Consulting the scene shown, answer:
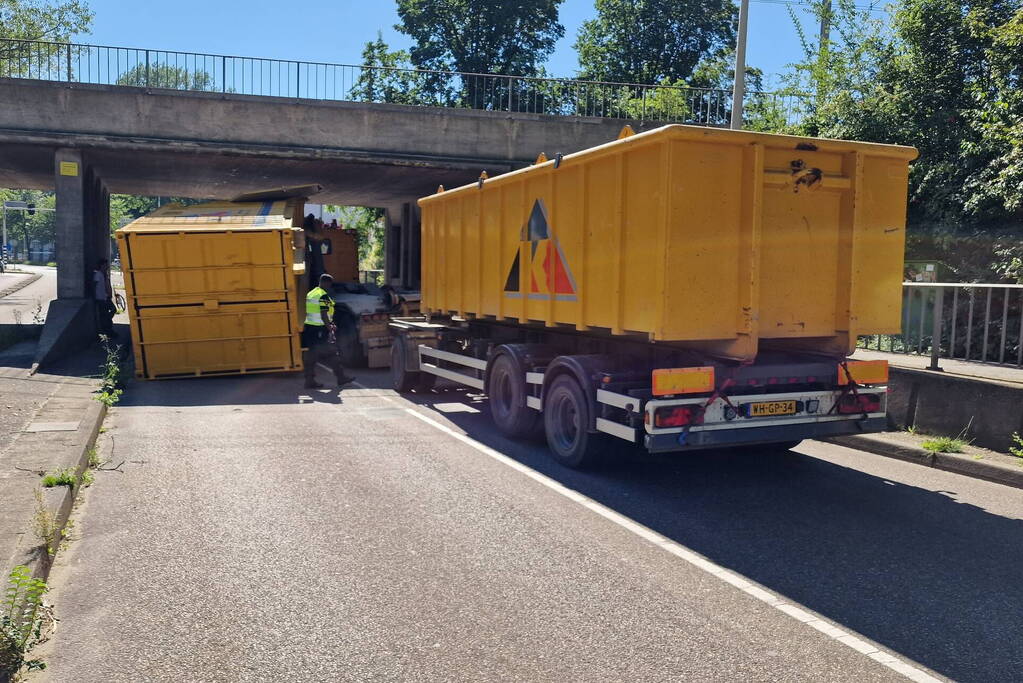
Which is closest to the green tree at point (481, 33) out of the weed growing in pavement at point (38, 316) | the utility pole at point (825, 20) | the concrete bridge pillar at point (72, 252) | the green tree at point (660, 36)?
the green tree at point (660, 36)

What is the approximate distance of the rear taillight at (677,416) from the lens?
6.73m

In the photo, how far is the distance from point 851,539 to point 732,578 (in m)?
1.23

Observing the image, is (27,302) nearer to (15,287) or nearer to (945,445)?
(15,287)

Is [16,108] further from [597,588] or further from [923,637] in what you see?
[923,637]

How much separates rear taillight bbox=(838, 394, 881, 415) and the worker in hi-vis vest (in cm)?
766

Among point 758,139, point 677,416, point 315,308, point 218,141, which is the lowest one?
point 677,416

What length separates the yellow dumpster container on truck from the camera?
13.3 metres

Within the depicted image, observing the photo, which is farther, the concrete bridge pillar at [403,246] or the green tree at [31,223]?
the green tree at [31,223]

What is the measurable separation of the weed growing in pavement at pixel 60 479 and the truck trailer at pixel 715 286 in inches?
157

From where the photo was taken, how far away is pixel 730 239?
22.6 ft

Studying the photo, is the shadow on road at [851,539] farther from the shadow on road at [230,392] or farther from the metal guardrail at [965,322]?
the shadow on road at [230,392]

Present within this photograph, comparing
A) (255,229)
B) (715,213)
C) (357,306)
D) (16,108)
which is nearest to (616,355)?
(715,213)

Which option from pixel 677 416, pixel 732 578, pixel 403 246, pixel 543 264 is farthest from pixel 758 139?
pixel 403 246

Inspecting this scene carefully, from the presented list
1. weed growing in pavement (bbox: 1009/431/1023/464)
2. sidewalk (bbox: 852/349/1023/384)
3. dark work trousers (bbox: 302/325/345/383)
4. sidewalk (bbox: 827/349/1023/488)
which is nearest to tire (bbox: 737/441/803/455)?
sidewalk (bbox: 827/349/1023/488)
